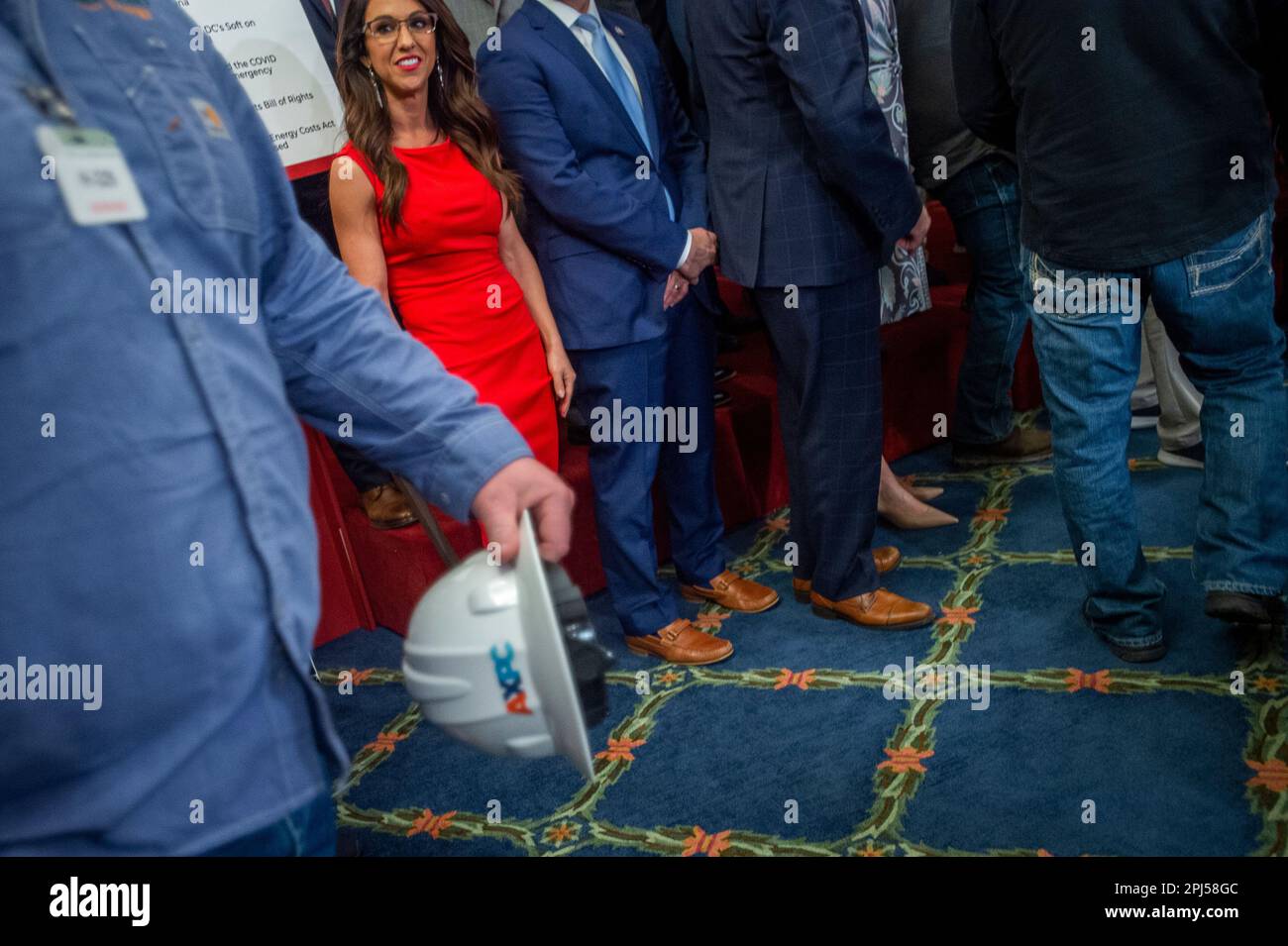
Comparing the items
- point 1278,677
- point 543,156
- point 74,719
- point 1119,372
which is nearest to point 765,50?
point 543,156

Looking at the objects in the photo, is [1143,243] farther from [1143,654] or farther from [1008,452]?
[1008,452]

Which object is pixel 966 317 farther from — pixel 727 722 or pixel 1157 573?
pixel 727 722

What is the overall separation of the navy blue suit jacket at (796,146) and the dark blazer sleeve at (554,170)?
7.5 inches

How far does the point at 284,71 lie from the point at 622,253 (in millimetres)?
919

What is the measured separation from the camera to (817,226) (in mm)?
2205

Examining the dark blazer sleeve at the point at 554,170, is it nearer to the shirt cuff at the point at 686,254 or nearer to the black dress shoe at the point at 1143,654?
the shirt cuff at the point at 686,254

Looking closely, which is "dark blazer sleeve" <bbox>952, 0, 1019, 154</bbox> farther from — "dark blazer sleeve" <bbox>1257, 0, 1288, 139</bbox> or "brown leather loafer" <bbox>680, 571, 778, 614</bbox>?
"brown leather loafer" <bbox>680, 571, 778, 614</bbox>

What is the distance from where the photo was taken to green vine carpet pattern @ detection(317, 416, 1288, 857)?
1.71 meters

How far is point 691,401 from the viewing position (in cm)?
249

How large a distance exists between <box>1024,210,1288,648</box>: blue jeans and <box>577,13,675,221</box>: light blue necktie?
0.82m

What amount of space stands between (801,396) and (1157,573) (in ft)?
2.80

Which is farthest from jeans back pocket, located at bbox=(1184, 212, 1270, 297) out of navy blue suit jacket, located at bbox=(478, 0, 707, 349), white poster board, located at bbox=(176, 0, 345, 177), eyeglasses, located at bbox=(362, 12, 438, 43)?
white poster board, located at bbox=(176, 0, 345, 177)

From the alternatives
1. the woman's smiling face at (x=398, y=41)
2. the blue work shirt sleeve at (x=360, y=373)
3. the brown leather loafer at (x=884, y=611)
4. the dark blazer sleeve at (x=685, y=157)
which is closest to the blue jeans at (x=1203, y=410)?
the brown leather loafer at (x=884, y=611)

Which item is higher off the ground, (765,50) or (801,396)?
(765,50)
